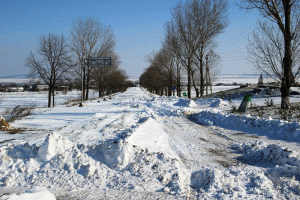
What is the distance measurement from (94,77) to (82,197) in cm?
3432

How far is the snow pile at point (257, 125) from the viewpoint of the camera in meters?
7.35

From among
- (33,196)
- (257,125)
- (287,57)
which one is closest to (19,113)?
(33,196)

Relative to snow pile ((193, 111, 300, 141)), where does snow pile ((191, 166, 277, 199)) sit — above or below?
below

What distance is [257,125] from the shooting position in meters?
8.70

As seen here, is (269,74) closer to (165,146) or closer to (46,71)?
(165,146)

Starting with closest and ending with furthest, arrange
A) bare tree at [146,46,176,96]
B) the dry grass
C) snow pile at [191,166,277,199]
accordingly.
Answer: snow pile at [191,166,277,199] → the dry grass → bare tree at [146,46,176,96]

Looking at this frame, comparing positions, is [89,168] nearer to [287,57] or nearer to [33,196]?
[33,196]

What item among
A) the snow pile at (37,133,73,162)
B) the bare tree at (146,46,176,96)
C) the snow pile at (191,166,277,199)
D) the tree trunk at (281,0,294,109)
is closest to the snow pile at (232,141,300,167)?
the snow pile at (191,166,277,199)

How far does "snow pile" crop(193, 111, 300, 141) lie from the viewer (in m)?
7.35

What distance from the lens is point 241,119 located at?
962cm

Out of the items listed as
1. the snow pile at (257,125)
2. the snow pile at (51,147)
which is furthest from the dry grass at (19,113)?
the snow pile at (257,125)

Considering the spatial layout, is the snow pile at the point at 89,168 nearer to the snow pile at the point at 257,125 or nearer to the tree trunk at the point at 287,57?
the snow pile at the point at 257,125

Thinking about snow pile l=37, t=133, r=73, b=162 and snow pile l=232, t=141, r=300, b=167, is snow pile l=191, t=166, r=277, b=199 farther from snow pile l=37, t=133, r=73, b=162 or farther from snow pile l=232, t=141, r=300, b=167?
snow pile l=37, t=133, r=73, b=162

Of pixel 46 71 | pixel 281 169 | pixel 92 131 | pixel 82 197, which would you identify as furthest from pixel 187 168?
pixel 46 71
